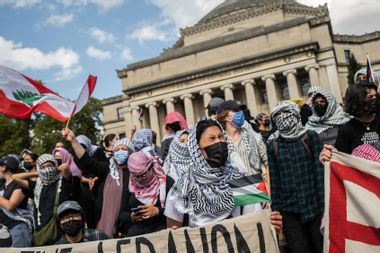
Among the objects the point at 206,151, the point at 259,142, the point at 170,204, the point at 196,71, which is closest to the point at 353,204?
the point at 206,151

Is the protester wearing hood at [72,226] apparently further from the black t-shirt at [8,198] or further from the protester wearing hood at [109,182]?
the black t-shirt at [8,198]

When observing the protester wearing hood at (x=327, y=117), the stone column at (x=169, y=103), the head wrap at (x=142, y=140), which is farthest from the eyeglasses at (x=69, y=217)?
the stone column at (x=169, y=103)

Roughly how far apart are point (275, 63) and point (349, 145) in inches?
1731

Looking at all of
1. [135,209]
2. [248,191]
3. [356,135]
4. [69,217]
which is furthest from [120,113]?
[248,191]

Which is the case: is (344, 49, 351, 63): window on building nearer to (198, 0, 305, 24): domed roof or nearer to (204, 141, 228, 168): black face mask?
(198, 0, 305, 24): domed roof

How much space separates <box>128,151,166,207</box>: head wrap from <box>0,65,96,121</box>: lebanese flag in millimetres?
3537

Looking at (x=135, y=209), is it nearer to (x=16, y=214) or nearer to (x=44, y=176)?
(x=44, y=176)

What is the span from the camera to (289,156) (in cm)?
464

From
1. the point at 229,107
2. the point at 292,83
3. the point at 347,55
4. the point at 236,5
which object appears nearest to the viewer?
the point at 229,107

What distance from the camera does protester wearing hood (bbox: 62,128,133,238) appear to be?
219 inches

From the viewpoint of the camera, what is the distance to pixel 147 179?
493 cm

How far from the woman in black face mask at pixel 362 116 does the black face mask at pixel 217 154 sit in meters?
1.39

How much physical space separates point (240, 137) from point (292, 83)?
41025mm

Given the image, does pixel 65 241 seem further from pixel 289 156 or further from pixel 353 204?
pixel 353 204
